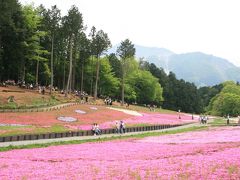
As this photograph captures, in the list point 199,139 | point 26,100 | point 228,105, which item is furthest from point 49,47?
point 199,139

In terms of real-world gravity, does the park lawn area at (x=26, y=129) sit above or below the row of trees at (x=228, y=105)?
below

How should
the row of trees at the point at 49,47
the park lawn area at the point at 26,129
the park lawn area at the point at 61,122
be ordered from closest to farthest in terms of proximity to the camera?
the park lawn area at the point at 26,129 < the park lawn area at the point at 61,122 < the row of trees at the point at 49,47

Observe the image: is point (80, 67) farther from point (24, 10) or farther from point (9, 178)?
point (9, 178)

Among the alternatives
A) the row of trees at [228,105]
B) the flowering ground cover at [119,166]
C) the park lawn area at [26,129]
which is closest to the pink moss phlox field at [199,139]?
the flowering ground cover at [119,166]

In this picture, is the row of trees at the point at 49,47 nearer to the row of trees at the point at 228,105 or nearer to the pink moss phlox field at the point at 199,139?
the pink moss phlox field at the point at 199,139

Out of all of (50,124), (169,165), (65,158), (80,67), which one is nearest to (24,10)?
(80,67)

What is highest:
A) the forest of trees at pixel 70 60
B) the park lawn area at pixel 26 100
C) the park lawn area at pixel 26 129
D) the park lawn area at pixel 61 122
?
the forest of trees at pixel 70 60

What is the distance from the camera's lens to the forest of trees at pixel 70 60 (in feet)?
308

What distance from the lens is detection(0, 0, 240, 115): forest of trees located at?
93.8 m

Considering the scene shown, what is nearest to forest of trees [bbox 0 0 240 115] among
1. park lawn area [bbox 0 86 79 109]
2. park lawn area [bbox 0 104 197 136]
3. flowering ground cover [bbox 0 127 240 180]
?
park lawn area [bbox 0 86 79 109]

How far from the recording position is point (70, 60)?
92.2 metres

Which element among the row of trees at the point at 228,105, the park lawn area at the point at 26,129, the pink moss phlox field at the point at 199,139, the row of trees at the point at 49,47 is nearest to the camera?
the pink moss phlox field at the point at 199,139

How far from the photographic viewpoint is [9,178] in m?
19.0

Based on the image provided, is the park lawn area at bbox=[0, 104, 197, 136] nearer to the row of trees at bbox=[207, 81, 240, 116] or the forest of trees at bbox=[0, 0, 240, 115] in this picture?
the forest of trees at bbox=[0, 0, 240, 115]
